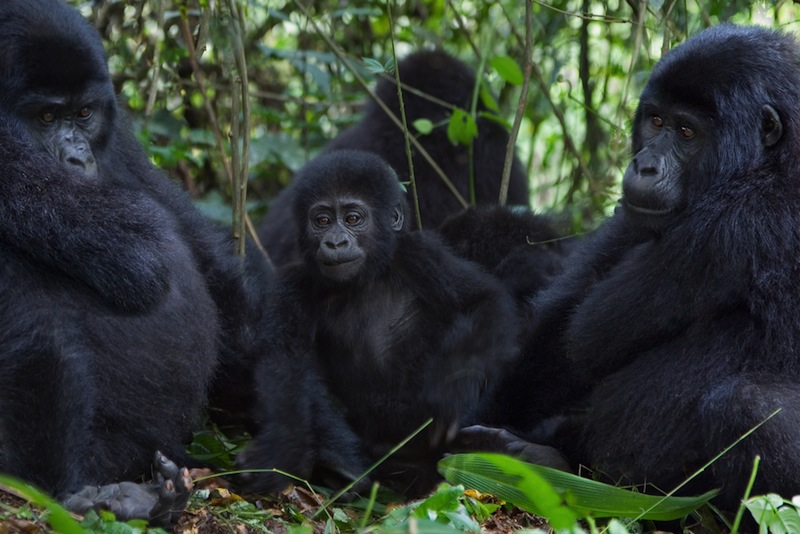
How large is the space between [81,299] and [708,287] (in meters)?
1.91

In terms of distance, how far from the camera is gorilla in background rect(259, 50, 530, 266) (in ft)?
19.6

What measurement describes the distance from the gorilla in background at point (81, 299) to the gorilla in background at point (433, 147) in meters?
2.33

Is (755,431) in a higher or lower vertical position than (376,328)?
lower

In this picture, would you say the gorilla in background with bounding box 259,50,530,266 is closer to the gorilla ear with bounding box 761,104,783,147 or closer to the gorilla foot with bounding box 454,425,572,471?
the gorilla foot with bounding box 454,425,572,471

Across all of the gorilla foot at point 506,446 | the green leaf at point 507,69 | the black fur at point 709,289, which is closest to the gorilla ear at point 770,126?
the black fur at point 709,289

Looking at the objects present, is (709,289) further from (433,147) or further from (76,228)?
(433,147)

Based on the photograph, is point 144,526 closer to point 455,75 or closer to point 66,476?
point 66,476

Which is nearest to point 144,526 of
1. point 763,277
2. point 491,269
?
point 763,277

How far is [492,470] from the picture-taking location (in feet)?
9.64

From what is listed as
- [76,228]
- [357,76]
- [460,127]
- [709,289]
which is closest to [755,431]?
[709,289]

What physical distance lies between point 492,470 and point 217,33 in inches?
114

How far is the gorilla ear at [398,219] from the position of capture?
160 inches

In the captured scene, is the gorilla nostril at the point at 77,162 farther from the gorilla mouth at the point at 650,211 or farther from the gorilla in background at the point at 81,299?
the gorilla mouth at the point at 650,211

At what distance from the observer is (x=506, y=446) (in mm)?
3635
